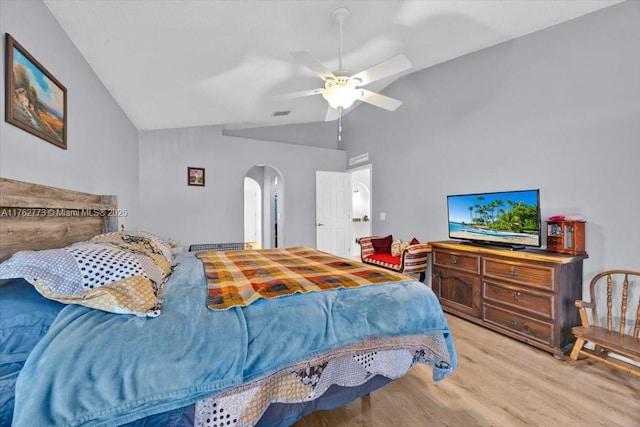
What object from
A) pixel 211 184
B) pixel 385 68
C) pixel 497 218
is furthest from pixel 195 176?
pixel 497 218

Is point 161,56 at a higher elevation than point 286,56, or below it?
below

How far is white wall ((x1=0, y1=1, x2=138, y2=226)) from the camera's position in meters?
1.40

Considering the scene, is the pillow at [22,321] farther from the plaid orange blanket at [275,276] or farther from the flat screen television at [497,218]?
the flat screen television at [497,218]

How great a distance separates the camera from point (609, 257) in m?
2.32

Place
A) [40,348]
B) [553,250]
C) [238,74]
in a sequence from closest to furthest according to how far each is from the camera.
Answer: [40,348], [553,250], [238,74]

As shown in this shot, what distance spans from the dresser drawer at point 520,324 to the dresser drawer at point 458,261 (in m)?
0.40

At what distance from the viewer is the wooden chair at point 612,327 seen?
1927mm

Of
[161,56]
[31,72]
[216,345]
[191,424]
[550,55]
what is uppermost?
[550,55]

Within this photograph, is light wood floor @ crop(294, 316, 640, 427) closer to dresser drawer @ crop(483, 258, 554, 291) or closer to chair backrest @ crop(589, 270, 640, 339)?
chair backrest @ crop(589, 270, 640, 339)

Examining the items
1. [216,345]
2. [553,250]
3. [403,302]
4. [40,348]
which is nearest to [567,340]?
[553,250]

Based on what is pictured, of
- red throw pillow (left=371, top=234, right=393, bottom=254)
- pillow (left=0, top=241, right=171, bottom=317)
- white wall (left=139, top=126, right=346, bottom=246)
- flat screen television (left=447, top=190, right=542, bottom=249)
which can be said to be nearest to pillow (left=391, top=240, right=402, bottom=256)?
red throw pillow (left=371, top=234, right=393, bottom=254)

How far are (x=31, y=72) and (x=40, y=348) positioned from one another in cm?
156

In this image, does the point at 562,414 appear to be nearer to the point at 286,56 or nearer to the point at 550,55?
the point at 550,55

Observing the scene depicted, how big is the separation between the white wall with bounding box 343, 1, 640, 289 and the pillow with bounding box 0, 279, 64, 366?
12.2 feet
